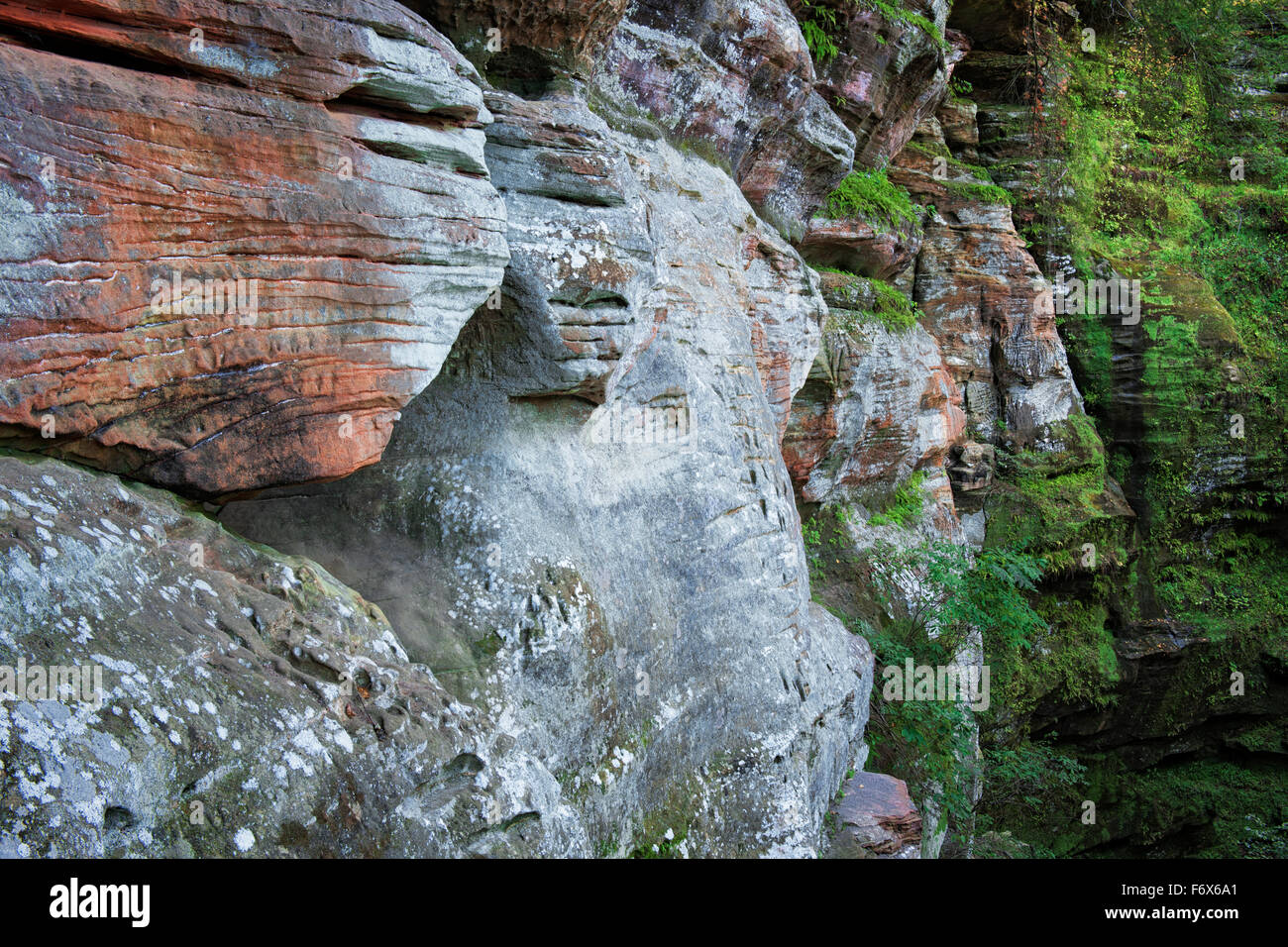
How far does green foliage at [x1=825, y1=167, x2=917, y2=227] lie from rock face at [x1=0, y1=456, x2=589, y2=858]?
896 cm

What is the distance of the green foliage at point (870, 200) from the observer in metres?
11.5

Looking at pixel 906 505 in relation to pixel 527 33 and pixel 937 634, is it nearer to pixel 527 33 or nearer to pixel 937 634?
pixel 937 634

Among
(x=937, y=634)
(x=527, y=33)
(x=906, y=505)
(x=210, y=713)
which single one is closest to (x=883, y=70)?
(x=906, y=505)

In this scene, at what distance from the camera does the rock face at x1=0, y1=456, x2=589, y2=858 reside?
284 centimetres

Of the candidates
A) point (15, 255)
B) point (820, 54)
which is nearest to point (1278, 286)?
point (820, 54)

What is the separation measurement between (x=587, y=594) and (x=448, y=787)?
156 cm

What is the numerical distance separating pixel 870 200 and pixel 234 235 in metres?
9.61

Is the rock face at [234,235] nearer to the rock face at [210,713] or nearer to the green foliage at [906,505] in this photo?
the rock face at [210,713]

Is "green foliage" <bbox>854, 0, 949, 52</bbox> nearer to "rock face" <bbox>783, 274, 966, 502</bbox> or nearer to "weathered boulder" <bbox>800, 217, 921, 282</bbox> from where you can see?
"weathered boulder" <bbox>800, 217, 921, 282</bbox>

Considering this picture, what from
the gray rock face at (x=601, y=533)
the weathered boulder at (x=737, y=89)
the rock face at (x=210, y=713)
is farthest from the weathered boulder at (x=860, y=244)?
the rock face at (x=210, y=713)

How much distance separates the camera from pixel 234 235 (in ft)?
12.6

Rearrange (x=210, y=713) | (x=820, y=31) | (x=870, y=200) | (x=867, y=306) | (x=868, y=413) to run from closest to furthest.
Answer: (x=210, y=713) → (x=820, y=31) → (x=868, y=413) → (x=870, y=200) → (x=867, y=306)

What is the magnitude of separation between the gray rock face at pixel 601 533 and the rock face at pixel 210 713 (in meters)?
0.45

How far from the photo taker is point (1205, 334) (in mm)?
15484
